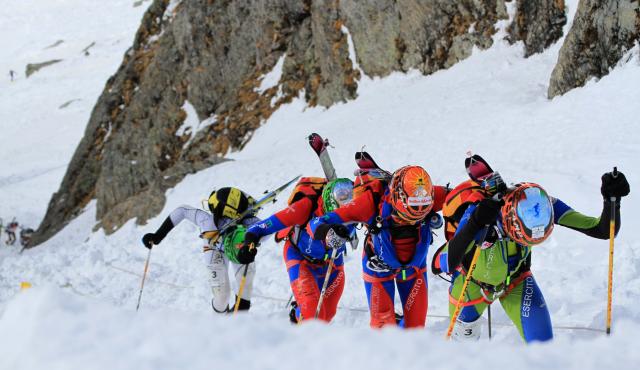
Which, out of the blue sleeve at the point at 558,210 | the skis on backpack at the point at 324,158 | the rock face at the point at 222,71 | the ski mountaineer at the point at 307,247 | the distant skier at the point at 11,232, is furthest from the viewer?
the distant skier at the point at 11,232

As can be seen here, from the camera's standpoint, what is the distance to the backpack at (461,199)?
5586 mm

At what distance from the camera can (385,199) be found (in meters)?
6.36

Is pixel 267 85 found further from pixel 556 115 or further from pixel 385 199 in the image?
pixel 385 199

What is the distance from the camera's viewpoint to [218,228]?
351 inches

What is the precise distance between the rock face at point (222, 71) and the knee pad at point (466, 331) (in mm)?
16859

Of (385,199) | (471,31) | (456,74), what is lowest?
(385,199)

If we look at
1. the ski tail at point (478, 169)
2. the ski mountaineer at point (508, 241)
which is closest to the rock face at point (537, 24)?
the ski tail at point (478, 169)

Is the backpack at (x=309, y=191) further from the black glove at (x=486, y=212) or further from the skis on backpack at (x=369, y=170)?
the black glove at (x=486, y=212)

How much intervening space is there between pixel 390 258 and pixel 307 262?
1310 millimetres

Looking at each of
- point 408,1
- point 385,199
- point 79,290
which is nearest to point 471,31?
point 408,1

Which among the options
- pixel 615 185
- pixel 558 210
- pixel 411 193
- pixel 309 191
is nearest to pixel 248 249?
pixel 309 191

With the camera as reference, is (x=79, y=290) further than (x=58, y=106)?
No

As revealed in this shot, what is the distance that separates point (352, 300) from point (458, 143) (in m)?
7.67

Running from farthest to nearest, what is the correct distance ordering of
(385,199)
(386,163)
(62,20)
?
(62,20), (386,163), (385,199)
